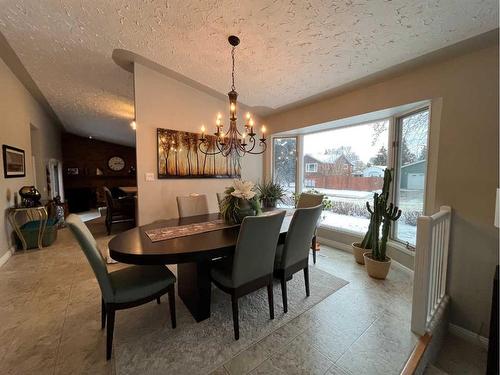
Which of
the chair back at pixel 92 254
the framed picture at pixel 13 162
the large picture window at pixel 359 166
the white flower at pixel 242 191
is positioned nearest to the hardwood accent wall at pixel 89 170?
the framed picture at pixel 13 162

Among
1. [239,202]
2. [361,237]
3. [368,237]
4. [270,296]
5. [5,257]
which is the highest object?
[239,202]

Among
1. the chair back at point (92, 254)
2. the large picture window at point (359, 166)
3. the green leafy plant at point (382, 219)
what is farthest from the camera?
the large picture window at point (359, 166)

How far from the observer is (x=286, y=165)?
4.21m

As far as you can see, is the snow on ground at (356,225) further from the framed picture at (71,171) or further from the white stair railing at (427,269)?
the framed picture at (71,171)

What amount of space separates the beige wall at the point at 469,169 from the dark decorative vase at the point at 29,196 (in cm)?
545

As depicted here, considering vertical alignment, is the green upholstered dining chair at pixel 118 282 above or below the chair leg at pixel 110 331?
above

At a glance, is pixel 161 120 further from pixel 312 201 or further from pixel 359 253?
pixel 359 253

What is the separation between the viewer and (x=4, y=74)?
2943 mm

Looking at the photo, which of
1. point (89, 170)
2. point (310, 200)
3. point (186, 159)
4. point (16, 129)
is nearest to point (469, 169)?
point (310, 200)

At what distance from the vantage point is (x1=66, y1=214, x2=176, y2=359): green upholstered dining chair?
4.38 ft

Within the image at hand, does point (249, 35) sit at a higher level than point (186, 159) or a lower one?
higher

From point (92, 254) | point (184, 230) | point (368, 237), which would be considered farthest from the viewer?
point (368, 237)

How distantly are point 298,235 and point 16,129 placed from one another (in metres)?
4.69

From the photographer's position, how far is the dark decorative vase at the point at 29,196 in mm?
3284
